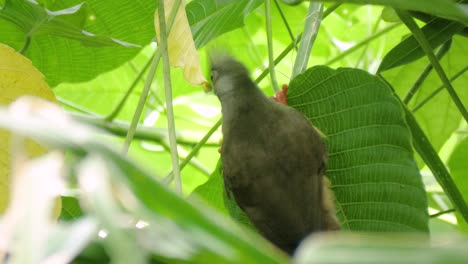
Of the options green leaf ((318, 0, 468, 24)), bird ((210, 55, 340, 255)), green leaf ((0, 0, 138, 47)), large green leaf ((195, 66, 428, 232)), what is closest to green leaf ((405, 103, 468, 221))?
large green leaf ((195, 66, 428, 232))

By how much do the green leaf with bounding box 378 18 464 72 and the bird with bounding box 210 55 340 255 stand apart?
202 mm

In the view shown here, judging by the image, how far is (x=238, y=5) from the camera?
5.72 ft

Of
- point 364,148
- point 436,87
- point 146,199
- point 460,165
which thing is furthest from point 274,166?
point 146,199

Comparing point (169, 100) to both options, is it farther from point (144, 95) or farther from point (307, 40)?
point (307, 40)

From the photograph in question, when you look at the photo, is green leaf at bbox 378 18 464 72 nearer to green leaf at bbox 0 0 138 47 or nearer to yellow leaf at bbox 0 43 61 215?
green leaf at bbox 0 0 138 47

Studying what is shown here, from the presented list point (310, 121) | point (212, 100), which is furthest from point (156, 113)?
point (310, 121)

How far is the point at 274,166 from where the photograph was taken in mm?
1436

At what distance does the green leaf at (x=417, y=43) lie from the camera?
1441 millimetres

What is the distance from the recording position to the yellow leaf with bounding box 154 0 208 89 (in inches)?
60.0

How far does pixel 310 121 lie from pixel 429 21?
289 mm

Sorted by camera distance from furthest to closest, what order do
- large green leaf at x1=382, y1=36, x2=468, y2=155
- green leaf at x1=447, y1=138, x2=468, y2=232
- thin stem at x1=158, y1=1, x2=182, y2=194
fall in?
large green leaf at x1=382, y1=36, x2=468, y2=155
green leaf at x1=447, y1=138, x2=468, y2=232
thin stem at x1=158, y1=1, x2=182, y2=194

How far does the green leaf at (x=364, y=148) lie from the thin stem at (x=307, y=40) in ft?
0.27

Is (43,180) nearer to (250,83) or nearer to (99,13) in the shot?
(250,83)

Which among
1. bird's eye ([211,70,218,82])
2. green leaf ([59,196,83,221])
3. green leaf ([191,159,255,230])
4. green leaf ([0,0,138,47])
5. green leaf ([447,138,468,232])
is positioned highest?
green leaf ([0,0,138,47])
